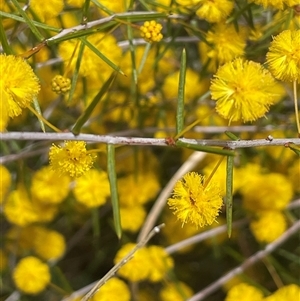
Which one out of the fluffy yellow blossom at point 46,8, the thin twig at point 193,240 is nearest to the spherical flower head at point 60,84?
the fluffy yellow blossom at point 46,8

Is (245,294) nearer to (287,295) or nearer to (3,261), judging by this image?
(287,295)

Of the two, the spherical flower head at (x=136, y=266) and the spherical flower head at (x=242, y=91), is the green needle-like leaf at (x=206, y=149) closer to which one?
the spherical flower head at (x=242, y=91)

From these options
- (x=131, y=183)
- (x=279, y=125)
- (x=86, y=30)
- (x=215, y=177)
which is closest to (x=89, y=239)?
(x=131, y=183)

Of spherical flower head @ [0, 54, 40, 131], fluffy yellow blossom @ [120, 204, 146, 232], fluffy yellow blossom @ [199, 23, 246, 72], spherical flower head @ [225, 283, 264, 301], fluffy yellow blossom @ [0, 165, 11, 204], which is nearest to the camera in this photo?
spherical flower head @ [0, 54, 40, 131]

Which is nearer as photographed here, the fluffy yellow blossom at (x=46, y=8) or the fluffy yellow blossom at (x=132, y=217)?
the fluffy yellow blossom at (x=46, y=8)

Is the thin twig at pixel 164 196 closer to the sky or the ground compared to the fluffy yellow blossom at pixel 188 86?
closer to the ground

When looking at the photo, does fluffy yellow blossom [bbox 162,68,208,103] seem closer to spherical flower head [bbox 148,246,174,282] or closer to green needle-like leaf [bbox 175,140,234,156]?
spherical flower head [bbox 148,246,174,282]

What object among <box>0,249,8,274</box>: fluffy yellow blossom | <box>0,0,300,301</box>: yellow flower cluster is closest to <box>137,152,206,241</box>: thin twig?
<box>0,0,300,301</box>: yellow flower cluster
